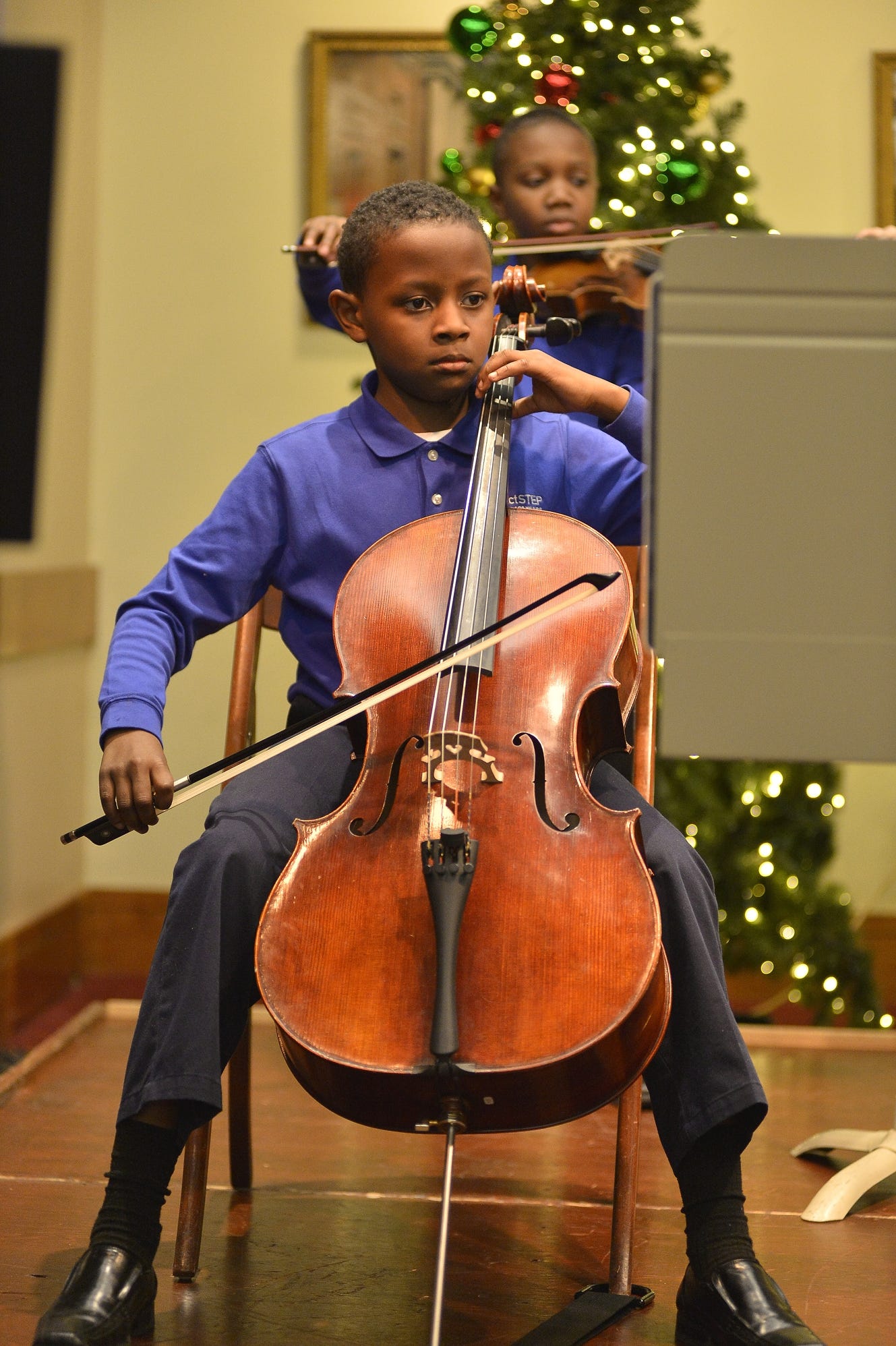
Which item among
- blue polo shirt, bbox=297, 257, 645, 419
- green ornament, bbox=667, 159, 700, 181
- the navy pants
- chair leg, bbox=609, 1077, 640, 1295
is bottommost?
chair leg, bbox=609, 1077, 640, 1295

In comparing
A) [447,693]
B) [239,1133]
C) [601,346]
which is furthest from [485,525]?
[601,346]

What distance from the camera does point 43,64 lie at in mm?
585

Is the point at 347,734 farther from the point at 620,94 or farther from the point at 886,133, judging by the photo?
the point at 886,133

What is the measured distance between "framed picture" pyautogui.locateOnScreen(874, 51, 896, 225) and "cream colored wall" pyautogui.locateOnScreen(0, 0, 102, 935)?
1625 millimetres

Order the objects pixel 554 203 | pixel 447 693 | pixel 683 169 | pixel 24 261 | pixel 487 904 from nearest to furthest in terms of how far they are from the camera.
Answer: pixel 24 261
pixel 487 904
pixel 447 693
pixel 554 203
pixel 683 169

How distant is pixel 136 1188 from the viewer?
49.1 inches

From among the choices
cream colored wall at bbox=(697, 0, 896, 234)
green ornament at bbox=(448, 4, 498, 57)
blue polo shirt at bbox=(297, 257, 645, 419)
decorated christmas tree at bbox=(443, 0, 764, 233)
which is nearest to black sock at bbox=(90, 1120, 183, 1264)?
blue polo shirt at bbox=(297, 257, 645, 419)

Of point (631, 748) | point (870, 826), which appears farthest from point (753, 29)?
point (631, 748)

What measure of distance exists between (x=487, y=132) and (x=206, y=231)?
0.73 m

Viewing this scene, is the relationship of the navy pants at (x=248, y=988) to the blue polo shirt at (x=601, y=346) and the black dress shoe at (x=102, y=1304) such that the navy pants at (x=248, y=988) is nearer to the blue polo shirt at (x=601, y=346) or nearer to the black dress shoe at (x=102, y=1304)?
the black dress shoe at (x=102, y=1304)

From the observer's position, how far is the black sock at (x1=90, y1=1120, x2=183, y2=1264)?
124cm

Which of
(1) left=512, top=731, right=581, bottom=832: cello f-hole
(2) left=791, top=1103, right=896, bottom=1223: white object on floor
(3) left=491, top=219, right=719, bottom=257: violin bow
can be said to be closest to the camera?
(1) left=512, top=731, right=581, bottom=832: cello f-hole

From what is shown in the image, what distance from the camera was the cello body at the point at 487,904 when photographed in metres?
1.10

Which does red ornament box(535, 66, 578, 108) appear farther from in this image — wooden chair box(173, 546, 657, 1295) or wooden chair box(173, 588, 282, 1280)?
wooden chair box(173, 588, 282, 1280)
